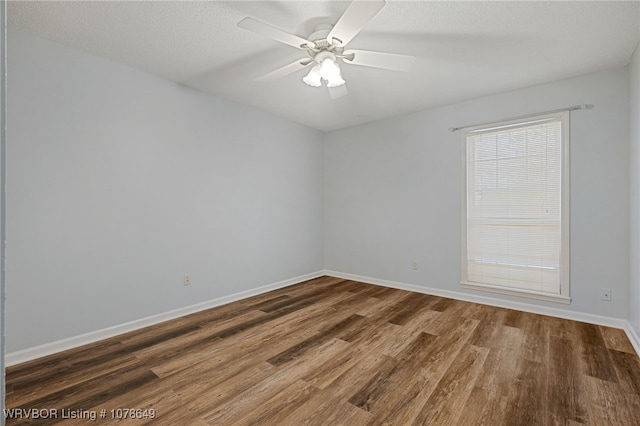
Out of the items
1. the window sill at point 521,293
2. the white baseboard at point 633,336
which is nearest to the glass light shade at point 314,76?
the window sill at point 521,293

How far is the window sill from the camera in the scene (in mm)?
3050

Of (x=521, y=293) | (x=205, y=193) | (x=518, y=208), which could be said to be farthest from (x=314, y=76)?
(x=521, y=293)

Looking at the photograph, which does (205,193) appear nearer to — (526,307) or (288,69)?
(288,69)

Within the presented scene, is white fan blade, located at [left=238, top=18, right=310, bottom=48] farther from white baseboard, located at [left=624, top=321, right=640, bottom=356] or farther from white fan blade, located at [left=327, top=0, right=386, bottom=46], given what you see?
white baseboard, located at [left=624, top=321, right=640, bottom=356]

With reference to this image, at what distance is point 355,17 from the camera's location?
165 centimetres

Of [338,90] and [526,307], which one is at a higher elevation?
[338,90]

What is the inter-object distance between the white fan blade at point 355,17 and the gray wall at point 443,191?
8.07ft

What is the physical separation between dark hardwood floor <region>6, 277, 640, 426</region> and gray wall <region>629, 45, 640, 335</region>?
13.7 inches

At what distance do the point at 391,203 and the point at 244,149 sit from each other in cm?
225

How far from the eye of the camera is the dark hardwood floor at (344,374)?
64.2 inches

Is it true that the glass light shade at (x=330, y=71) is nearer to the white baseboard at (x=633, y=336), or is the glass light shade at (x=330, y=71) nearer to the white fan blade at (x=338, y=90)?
the white fan blade at (x=338, y=90)

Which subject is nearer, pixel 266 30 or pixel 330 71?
pixel 266 30

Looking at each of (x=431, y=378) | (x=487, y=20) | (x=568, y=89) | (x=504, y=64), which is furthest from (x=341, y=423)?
(x=568, y=89)

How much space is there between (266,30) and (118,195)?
6.70 feet
